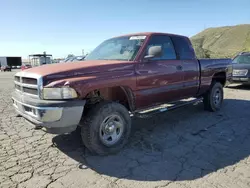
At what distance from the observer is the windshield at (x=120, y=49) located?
14.2ft

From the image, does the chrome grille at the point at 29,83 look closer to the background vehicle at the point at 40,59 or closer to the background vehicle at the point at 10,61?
the background vehicle at the point at 40,59

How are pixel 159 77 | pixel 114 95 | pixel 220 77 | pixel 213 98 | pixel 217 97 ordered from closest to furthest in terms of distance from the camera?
pixel 114 95
pixel 159 77
pixel 213 98
pixel 217 97
pixel 220 77

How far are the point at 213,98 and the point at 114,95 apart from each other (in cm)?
354

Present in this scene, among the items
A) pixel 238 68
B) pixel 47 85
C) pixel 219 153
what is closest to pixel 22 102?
pixel 47 85

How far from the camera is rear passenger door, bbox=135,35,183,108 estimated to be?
420 cm

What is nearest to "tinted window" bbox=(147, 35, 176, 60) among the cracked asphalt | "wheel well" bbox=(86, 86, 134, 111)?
"wheel well" bbox=(86, 86, 134, 111)

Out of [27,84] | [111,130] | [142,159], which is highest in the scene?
[27,84]

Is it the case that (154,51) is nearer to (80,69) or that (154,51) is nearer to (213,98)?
(80,69)

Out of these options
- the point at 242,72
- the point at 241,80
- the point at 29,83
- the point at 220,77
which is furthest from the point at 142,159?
the point at 242,72

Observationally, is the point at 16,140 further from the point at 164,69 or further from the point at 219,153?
the point at 219,153

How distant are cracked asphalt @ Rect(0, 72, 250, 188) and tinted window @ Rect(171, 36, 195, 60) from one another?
165cm

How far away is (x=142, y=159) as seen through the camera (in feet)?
11.7

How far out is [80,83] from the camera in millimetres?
3268

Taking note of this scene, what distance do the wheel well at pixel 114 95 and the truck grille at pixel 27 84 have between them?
0.85m
